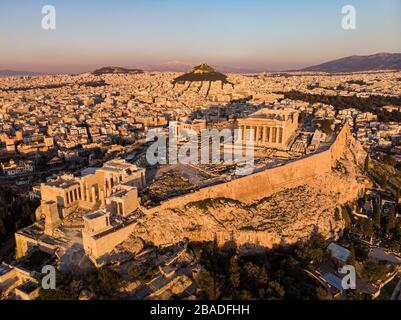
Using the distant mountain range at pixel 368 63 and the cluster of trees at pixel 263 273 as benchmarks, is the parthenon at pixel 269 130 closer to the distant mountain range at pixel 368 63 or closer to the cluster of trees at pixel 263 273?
the cluster of trees at pixel 263 273

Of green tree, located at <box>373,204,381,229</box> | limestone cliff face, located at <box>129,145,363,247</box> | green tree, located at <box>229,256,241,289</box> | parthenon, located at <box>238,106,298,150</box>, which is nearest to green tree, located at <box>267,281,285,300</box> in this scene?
green tree, located at <box>229,256,241,289</box>

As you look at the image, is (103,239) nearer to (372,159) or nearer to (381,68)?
(372,159)

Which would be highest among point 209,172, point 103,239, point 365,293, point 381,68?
point 381,68

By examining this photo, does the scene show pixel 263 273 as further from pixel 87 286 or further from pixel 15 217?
pixel 15 217

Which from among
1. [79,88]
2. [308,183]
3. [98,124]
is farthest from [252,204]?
[79,88]

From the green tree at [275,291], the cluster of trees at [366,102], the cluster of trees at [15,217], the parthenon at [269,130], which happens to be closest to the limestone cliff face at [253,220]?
the green tree at [275,291]

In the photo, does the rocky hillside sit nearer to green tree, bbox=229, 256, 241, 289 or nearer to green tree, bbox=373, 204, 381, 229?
green tree, bbox=373, 204, 381, 229

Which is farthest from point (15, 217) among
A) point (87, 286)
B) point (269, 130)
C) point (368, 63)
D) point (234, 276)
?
point (368, 63)
